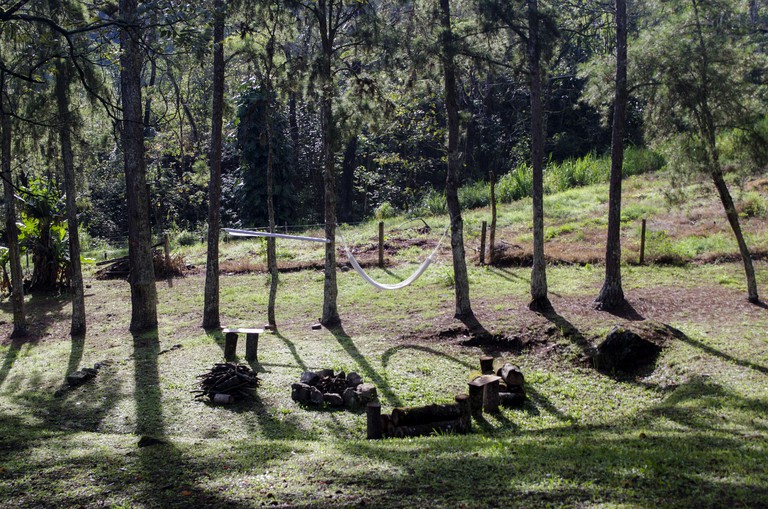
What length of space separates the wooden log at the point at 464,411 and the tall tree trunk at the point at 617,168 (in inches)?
206

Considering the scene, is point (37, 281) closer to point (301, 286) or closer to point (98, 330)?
point (98, 330)

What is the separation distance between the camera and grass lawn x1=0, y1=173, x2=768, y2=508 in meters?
4.67

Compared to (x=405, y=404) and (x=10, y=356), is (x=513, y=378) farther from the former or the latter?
(x=10, y=356)

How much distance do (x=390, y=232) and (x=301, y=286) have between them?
18.7ft

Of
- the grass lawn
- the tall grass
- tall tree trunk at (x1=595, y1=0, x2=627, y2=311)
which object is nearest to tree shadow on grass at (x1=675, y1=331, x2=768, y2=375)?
the grass lawn

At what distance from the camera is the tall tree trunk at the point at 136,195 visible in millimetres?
11733

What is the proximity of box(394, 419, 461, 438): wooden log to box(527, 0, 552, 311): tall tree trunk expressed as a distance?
4.97 m

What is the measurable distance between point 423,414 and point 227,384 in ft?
8.54

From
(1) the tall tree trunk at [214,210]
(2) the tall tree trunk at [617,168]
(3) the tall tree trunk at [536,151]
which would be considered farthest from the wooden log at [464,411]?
(1) the tall tree trunk at [214,210]

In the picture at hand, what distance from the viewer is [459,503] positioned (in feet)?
14.3

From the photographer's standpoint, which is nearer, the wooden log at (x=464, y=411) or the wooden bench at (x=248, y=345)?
the wooden log at (x=464, y=411)

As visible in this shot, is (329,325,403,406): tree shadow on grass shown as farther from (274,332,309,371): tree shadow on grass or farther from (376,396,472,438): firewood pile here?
(376,396,472,438): firewood pile

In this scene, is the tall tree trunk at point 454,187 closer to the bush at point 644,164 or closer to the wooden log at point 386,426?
the wooden log at point 386,426

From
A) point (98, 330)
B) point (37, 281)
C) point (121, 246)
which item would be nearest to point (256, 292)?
point (98, 330)
